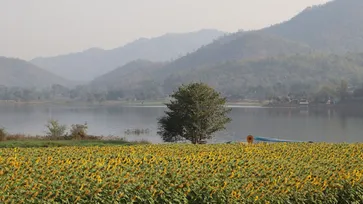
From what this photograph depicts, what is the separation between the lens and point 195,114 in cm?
2905

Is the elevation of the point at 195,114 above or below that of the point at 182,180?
above

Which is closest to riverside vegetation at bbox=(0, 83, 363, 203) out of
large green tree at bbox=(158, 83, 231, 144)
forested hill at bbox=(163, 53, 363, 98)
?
large green tree at bbox=(158, 83, 231, 144)

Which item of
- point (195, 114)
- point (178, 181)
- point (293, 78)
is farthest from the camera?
point (293, 78)

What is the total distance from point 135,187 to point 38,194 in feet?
4.48

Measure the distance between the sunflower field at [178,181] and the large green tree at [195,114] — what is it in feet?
64.5


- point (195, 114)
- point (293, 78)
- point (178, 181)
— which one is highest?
point (293, 78)

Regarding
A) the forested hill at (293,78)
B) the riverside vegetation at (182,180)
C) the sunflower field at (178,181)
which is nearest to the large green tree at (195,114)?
the riverside vegetation at (182,180)

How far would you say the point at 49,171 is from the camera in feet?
25.1

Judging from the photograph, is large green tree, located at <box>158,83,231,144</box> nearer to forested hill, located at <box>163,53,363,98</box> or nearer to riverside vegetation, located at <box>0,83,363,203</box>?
riverside vegetation, located at <box>0,83,363,203</box>

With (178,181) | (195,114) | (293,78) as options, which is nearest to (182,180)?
(178,181)

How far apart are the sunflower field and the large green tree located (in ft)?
64.5

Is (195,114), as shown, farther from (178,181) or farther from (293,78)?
(293,78)

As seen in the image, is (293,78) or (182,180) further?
(293,78)

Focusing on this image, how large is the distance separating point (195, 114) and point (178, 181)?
21699mm
